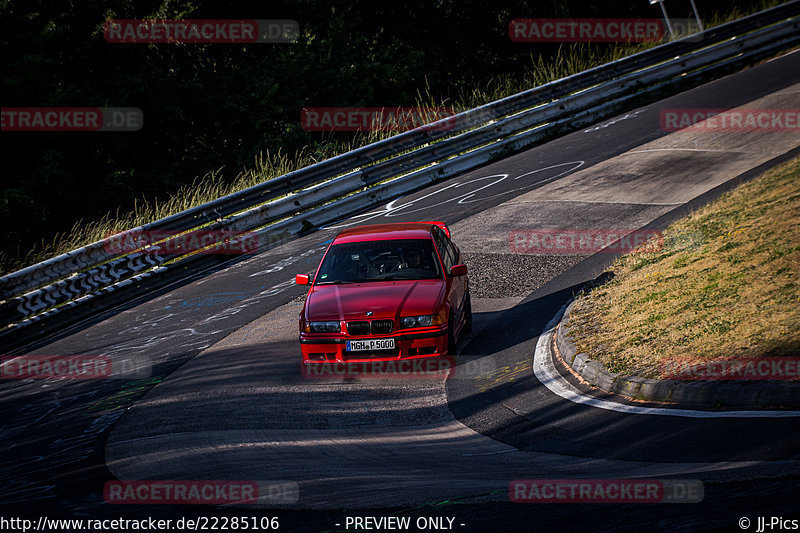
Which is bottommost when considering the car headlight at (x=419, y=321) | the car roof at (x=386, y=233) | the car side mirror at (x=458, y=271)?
the car headlight at (x=419, y=321)

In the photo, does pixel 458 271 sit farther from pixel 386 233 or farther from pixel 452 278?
pixel 386 233

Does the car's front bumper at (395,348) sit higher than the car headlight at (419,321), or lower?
lower

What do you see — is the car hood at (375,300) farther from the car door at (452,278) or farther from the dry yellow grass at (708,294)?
the dry yellow grass at (708,294)

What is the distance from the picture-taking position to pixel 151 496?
586 cm

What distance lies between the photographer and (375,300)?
359 inches

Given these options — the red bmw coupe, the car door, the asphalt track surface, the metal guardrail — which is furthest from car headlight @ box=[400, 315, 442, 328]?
the metal guardrail

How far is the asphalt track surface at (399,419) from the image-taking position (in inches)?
209

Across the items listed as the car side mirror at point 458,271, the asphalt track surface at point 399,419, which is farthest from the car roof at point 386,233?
the asphalt track surface at point 399,419

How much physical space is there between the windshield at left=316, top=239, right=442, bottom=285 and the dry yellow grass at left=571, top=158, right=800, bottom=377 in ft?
6.96

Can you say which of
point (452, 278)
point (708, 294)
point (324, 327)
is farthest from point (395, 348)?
point (708, 294)

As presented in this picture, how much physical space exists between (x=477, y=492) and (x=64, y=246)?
502 inches

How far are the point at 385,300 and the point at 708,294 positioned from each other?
12.8 ft

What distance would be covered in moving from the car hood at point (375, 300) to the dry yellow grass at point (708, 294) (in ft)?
6.32

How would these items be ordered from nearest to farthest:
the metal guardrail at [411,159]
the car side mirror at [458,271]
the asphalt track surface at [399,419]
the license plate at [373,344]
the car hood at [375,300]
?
the asphalt track surface at [399,419] < the license plate at [373,344] < the car hood at [375,300] < the car side mirror at [458,271] < the metal guardrail at [411,159]
